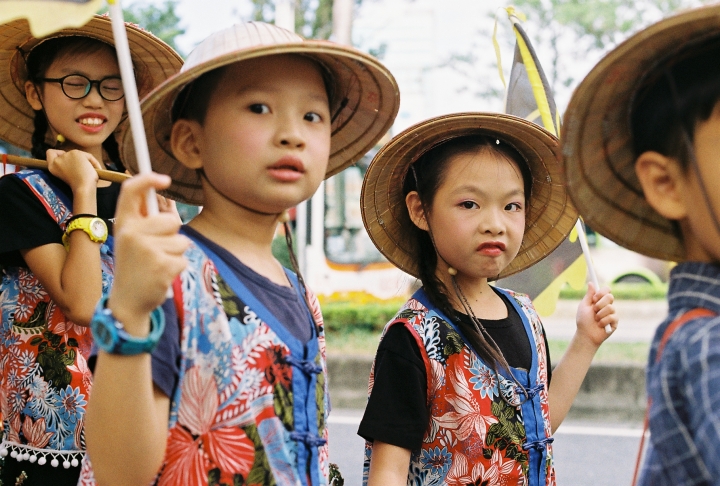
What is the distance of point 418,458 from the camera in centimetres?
222

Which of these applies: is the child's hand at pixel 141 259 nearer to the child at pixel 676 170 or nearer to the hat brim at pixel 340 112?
the hat brim at pixel 340 112

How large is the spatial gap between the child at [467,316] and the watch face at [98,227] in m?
0.77

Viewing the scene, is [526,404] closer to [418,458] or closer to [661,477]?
[418,458]

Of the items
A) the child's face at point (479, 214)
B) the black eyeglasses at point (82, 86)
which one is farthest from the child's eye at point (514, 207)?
the black eyeglasses at point (82, 86)

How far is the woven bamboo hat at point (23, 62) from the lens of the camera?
243 centimetres

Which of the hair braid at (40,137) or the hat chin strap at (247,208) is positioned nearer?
the hat chin strap at (247,208)

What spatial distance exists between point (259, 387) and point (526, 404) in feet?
3.04

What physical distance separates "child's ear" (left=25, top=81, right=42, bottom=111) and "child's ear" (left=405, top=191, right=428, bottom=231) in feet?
3.70

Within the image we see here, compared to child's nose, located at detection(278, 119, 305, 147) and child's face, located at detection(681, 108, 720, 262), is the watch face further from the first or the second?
child's face, located at detection(681, 108, 720, 262)

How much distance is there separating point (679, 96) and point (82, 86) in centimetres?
164

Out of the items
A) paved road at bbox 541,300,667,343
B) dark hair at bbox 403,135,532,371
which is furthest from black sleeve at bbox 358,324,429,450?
paved road at bbox 541,300,667,343

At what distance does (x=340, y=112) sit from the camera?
211 centimetres

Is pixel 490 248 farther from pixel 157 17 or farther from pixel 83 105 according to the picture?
pixel 157 17

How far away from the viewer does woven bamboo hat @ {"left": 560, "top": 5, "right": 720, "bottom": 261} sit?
143 centimetres
